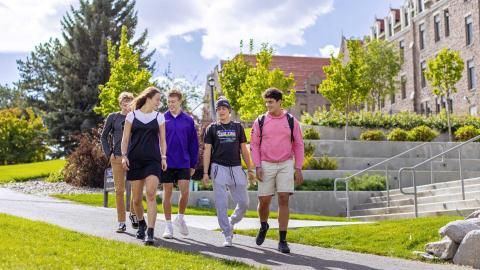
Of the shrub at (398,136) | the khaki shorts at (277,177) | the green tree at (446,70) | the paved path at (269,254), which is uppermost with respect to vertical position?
the green tree at (446,70)

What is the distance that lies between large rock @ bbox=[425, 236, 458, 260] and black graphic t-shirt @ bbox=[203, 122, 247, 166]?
109 inches

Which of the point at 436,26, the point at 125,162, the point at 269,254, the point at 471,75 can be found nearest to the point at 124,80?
the point at 125,162

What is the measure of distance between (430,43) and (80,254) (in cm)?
4255

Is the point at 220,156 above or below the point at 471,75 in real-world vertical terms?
below

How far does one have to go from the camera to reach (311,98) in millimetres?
64250

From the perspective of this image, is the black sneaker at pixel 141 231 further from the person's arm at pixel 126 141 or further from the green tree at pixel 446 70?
the green tree at pixel 446 70

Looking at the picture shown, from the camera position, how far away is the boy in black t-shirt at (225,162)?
8648 millimetres

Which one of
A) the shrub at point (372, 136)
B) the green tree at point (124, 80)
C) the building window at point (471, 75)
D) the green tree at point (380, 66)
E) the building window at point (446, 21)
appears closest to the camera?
the shrub at point (372, 136)

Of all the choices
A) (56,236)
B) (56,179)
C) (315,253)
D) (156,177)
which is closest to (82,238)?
(56,236)

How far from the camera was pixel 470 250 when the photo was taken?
25.3ft

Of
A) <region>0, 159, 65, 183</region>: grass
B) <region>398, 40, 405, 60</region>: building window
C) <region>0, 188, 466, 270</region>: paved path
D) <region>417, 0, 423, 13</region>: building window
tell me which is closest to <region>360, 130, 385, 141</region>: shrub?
→ <region>0, 159, 65, 183</region>: grass

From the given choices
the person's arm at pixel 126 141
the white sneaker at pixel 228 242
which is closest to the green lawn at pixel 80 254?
the person's arm at pixel 126 141

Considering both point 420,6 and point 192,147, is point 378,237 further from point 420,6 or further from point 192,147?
point 420,6

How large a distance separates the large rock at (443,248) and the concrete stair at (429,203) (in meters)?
5.38
